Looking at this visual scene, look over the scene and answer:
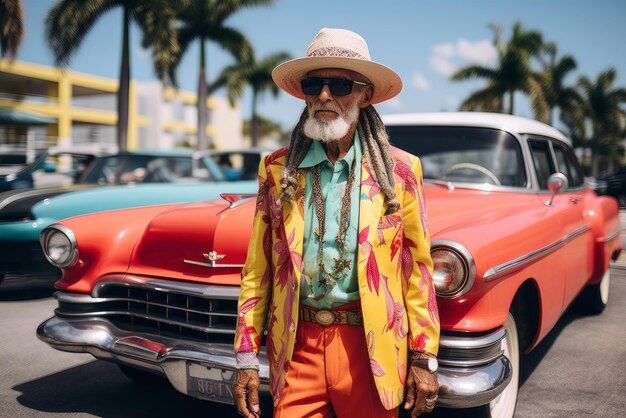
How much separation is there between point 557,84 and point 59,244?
28144mm

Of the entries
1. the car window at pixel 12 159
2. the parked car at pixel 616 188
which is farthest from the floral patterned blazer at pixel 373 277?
the parked car at pixel 616 188

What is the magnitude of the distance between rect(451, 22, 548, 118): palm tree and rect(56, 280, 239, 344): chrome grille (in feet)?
79.3

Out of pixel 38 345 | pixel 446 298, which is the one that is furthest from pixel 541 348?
pixel 38 345

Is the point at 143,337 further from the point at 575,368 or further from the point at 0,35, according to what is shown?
the point at 0,35

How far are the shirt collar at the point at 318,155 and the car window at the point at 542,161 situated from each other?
93.4 inches

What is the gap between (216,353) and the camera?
8.43ft

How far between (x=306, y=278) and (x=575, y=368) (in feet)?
9.42

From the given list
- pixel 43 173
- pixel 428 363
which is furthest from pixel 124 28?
pixel 428 363

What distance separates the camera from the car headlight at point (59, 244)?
3119 millimetres

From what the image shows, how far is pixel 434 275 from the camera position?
2395 mm

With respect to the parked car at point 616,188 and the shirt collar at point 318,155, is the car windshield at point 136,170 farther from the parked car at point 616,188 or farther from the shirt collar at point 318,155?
the parked car at point 616,188

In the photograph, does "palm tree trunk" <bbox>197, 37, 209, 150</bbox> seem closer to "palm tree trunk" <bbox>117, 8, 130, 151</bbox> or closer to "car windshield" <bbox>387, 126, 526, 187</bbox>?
"palm tree trunk" <bbox>117, 8, 130, 151</bbox>

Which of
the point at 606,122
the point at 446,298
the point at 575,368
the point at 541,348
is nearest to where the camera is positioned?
the point at 446,298

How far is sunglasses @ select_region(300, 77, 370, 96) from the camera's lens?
1909 millimetres
